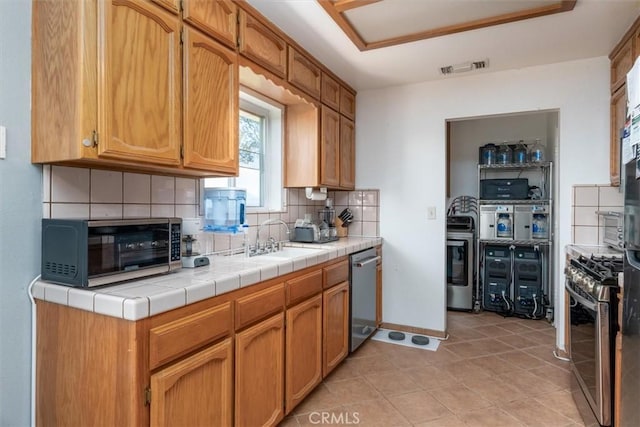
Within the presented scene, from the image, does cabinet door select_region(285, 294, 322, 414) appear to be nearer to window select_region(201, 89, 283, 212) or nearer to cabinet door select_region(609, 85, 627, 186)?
window select_region(201, 89, 283, 212)

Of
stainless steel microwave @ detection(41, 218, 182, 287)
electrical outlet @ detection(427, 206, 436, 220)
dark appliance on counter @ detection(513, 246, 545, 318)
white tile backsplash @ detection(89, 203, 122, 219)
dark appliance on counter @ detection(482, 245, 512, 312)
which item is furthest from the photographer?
dark appliance on counter @ detection(482, 245, 512, 312)

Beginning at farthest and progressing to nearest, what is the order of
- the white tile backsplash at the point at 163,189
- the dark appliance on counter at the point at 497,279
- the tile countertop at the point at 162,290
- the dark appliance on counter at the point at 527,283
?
the dark appliance on counter at the point at 497,279 → the dark appliance on counter at the point at 527,283 → the white tile backsplash at the point at 163,189 → the tile countertop at the point at 162,290

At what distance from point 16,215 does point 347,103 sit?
8.59ft

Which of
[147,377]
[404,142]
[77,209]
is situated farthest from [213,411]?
[404,142]

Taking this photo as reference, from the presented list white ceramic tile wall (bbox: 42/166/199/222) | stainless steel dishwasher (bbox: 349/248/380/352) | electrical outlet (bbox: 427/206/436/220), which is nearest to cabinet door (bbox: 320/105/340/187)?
stainless steel dishwasher (bbox: 349/248/380/352)

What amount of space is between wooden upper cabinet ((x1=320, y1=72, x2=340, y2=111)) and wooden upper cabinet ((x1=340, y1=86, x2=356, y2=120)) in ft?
0.28

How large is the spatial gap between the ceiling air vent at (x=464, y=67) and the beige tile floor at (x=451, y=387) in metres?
2.28

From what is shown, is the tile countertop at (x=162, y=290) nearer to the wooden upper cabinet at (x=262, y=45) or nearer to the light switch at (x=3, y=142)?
the light switch at (x=3, y=142)

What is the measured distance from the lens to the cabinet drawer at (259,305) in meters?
1.54

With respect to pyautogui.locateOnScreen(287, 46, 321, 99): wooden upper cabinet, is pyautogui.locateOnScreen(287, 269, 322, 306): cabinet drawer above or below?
below

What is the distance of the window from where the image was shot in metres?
2.71

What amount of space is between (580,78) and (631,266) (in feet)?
6.53

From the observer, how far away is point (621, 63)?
7.71 ft

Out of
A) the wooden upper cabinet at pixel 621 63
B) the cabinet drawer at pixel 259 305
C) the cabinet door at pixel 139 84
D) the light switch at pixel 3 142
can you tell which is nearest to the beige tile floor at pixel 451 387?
the cabinet drawer at pixel 259 305
